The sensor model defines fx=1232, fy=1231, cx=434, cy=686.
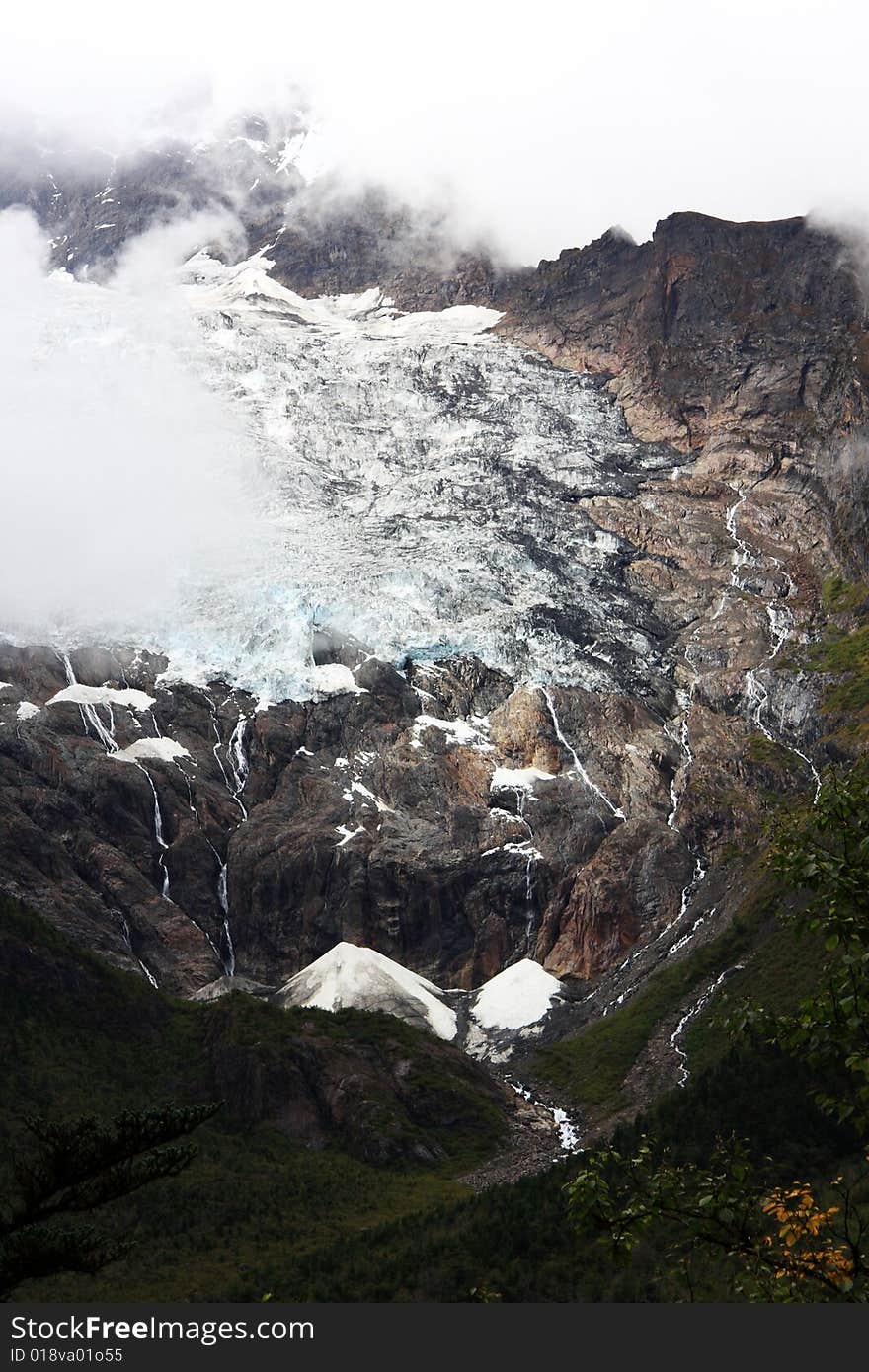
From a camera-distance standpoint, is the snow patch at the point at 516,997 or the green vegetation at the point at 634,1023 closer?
the green vegetation at the point at 634,1023

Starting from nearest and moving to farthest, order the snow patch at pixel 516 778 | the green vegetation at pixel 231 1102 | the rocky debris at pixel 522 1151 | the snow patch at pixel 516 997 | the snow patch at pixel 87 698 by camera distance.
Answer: the green vegetation at pixel 231 1102, the rocky debris at pixel 522 1151, the snow patch at pixel 516 997, the snow patch at pixel 516 778, the snow patch at pixel 87 698

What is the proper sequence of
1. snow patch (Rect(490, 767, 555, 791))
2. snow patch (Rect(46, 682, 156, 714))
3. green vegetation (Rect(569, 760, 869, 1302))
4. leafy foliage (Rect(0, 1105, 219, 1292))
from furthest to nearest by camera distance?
snow patch (Rect(46, 682, 156, 714)) < snow patch (Rect(490, 767, 555, 791)) < leafy foliage (Rect(0, 1105, 219, 1292)) < green vegetation (Rect(569, 760, 869, 1302))

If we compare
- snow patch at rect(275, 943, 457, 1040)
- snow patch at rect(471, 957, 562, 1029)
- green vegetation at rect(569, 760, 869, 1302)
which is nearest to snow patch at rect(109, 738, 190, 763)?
snow patch at rect(275, 943, 457, 1040)

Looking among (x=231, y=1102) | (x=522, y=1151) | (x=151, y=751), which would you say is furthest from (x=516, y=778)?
(x=231, y=1102)

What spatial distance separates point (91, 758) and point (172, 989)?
4163cm

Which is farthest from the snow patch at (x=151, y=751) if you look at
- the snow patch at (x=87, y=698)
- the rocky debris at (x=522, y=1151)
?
the rocky debris at (x=522, y=1151)

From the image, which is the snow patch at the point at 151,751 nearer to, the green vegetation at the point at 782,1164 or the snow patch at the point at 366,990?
the snow patch at the point at 366,990

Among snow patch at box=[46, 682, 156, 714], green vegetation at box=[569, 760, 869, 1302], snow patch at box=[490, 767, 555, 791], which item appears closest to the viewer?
green vegetation at box=[569, 760, 869, 1302]

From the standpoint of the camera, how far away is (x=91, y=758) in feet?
607

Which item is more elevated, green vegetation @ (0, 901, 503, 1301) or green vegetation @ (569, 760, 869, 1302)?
green vegetation @ (569, 760, 869, 1302)

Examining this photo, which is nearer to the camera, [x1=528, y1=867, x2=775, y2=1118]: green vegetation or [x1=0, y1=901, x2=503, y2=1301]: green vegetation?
[x1=0, y1=901, x2=503, y2=1301]: green vegetation

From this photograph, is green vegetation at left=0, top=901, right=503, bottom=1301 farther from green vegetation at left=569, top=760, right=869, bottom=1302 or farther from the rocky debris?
green vegetation at left=569, top=760, right=869, bottom=1302

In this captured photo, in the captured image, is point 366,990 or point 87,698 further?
point 87,698

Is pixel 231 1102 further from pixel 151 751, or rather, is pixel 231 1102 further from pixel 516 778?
pixel 151 751
